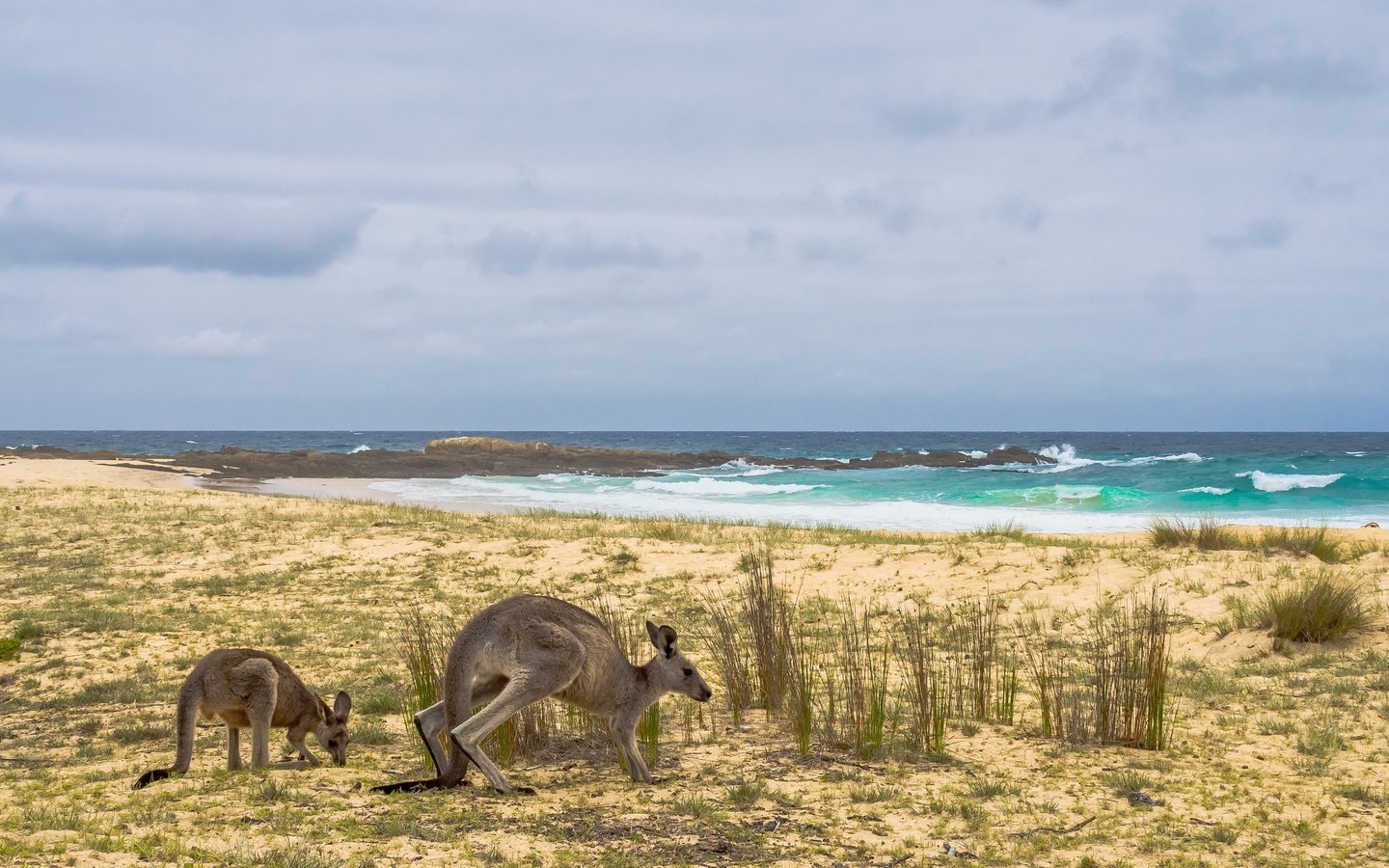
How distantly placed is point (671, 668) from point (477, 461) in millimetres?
55600

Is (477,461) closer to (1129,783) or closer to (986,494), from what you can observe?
(986,494)

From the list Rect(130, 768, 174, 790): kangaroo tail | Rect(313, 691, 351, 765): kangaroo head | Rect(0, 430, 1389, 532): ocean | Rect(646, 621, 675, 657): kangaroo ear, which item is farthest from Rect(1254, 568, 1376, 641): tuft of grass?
Rect(0, 430, 1389, 532): ocean

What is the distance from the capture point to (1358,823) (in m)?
5.38

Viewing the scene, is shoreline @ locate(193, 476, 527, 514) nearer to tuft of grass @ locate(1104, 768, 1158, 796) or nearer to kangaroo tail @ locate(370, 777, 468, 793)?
kangaroo tail @ locate(370, 777, 468, 793)

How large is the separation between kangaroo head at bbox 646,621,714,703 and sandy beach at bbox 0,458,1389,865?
1.57 ft

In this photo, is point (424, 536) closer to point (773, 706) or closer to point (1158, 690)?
point (773, 706)

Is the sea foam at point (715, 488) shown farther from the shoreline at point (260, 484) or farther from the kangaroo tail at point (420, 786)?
the kangaroo tail at point (420, 786)

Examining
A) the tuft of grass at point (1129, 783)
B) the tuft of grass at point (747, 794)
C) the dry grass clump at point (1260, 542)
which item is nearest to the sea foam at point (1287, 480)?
the dry grass clump at point (1260, 542)

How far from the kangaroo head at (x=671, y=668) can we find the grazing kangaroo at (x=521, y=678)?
16 mm

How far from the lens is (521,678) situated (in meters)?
5.31

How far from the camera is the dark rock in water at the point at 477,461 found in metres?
52.4

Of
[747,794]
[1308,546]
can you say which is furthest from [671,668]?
[1308,546]

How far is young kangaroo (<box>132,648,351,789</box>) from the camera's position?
5.70 metres

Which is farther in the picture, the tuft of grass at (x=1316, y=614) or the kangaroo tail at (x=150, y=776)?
the tuft of grass at (x=1316, y=614)
